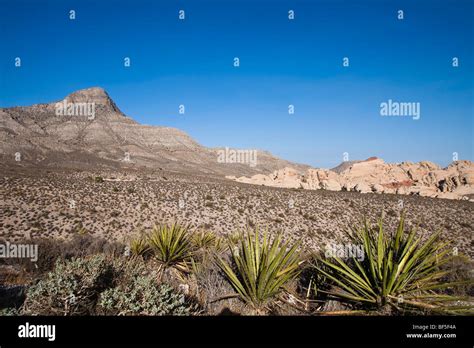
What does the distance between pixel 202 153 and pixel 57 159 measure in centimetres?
6586

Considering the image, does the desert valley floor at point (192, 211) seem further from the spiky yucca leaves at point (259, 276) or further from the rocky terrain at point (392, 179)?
the rocky terrain at point (392, 179)

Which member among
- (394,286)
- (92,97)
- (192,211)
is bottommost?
(192,211)

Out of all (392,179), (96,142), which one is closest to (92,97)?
(96,142)

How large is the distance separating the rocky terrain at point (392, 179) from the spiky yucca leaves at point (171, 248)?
39.2 m

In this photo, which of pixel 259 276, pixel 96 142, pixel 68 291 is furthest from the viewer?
pixel 96 142

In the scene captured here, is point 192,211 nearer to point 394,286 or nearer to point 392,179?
point 394,286

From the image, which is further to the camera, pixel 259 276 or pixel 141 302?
pixel 259 276

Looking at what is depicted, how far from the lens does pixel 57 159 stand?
76.9 metres

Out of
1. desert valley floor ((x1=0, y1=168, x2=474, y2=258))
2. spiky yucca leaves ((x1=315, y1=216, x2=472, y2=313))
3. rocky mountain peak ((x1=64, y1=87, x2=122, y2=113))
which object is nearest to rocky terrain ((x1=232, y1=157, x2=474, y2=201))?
desert valley floor ((x1=0, y1=168, x2=474, y2=258))

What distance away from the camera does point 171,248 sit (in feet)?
24.4

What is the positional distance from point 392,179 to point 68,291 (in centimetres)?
5427

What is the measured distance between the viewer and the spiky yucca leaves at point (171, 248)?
730 centimetres

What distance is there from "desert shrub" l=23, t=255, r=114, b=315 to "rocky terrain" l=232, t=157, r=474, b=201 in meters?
43.0
